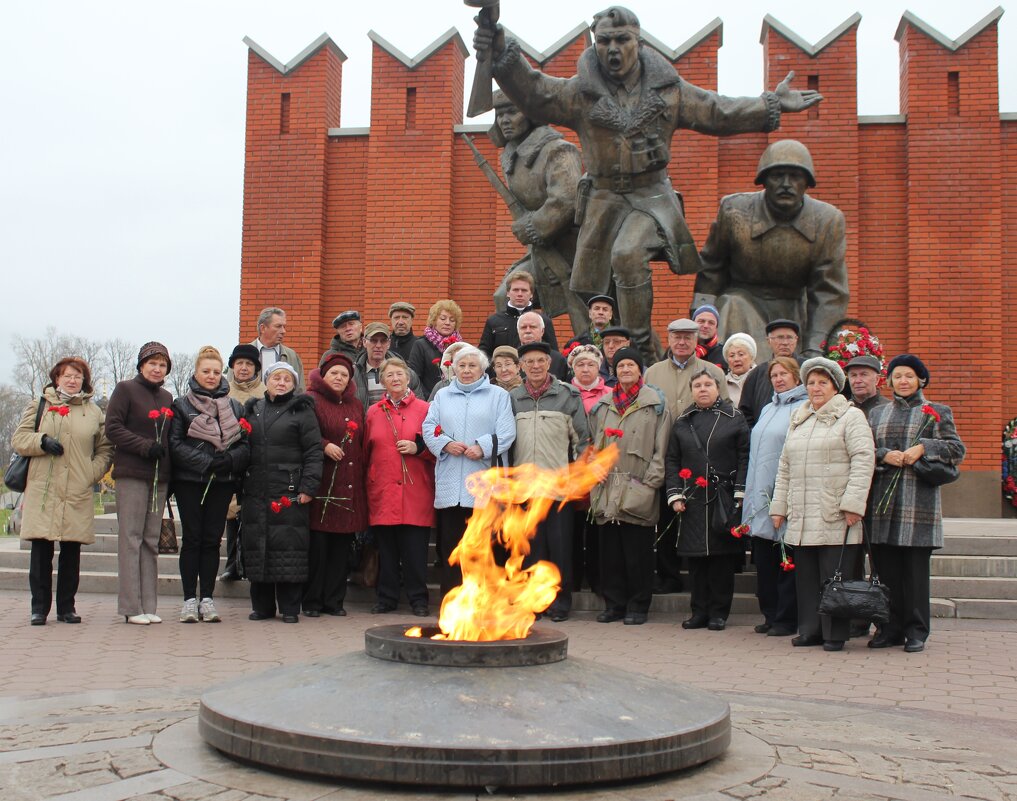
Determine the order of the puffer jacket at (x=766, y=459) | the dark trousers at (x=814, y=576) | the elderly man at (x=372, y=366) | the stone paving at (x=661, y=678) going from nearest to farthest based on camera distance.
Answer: the stone paving at (x=661, y=678), the dark trousers at (x=814, y=576), the puffer jacket at (x=766, y=459), the elderly man at (x=372, y=366)

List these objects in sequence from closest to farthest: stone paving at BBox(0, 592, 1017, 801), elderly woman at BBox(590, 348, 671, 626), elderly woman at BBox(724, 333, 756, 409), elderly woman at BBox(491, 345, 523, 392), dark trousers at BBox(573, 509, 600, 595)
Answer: stone paving at BBox(0, 592, 1017, 801)
elderly woman at BBox(590, 348, 671, 626)
dark trousers at BBox(573, 509, 600, 595)
elderly woman at BBox(491, 345, 523, 392)
elderly woman at BBox(724, 333, 756, 409)

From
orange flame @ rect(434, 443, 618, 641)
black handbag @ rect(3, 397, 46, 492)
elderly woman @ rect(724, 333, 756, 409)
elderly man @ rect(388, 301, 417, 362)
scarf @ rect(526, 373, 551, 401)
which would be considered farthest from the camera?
elderly man @ rect(388, 301, 417, 362)

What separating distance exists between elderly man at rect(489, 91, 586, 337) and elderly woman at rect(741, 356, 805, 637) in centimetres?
322

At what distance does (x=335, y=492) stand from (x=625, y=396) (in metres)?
2.26

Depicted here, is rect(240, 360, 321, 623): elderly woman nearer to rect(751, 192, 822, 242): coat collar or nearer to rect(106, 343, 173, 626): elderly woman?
rect(106, 343, 173, 626): elderly woman

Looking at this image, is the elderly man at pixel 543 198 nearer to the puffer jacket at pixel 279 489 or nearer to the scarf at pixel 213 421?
the puffer jacket at pixel 279 489

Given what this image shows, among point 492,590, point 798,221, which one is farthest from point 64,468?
point 798,221

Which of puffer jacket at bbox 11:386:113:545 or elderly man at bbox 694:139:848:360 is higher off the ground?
elderly man at bbox 694:139:848:360

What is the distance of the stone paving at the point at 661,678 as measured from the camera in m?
3.79

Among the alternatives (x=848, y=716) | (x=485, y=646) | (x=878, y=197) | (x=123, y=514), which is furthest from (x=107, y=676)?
(x=878, y=197)

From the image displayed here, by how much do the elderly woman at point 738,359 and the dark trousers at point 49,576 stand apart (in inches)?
201

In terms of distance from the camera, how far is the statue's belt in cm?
1023

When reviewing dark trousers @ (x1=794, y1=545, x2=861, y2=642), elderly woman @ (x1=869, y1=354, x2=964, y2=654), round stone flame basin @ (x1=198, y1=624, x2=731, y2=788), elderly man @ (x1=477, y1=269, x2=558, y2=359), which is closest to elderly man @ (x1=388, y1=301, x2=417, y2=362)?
elderly man @ (x1=477, y1=269, x2=558, y2=359)

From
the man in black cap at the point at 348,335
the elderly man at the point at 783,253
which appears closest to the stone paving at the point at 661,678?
the man in black cap at the point at 348,335
